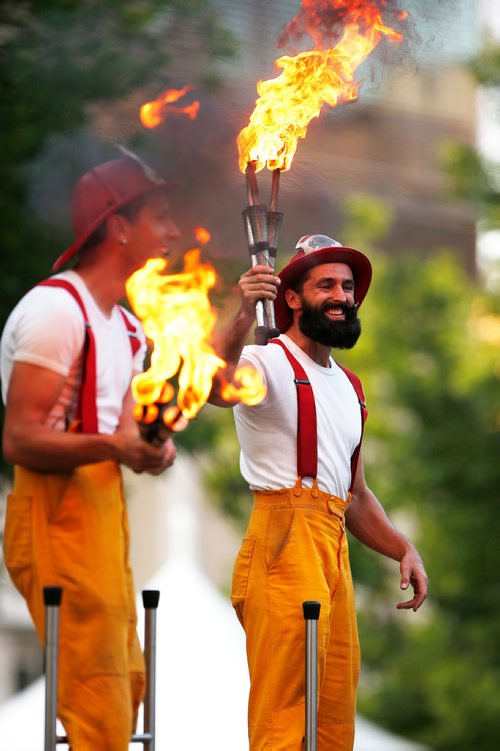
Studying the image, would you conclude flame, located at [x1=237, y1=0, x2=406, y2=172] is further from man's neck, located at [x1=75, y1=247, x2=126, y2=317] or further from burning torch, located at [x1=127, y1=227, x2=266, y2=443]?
man's neck, located at [x1=75, y1=247, x2=126, y2=317]

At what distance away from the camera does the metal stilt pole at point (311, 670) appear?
5.44 metres

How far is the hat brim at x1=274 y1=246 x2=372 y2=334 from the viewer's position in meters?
6.09

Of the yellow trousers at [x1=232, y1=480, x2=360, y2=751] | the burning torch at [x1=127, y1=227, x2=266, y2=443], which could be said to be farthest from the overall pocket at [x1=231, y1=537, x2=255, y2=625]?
the burning torch at [x1=127, y1=227, x2=266, y2=443]

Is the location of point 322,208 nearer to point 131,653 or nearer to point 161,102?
point 161,102

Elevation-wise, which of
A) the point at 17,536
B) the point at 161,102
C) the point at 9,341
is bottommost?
the point at 17,536

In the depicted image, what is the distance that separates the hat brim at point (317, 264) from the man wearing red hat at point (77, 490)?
925 mm

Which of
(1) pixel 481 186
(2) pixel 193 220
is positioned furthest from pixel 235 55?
(1) pixel 481 186

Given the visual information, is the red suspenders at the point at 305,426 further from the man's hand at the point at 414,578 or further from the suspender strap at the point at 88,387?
the suspender strap at the point at 88,387

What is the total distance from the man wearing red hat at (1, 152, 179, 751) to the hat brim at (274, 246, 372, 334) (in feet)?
3.03

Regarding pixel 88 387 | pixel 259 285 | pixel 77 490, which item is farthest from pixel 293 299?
pixel 77 490

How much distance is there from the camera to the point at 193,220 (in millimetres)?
8664

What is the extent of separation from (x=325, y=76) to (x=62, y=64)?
5.23 meters

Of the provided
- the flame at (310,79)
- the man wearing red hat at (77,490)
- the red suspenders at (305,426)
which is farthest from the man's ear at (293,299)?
the man wearing red hat at (77,490)

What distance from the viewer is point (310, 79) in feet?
20.6
